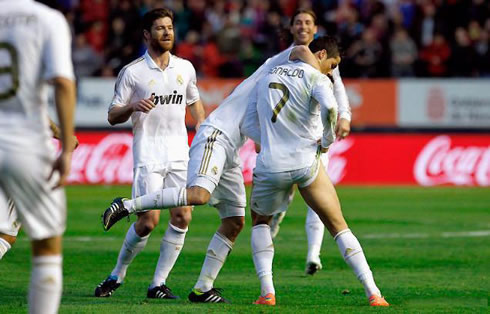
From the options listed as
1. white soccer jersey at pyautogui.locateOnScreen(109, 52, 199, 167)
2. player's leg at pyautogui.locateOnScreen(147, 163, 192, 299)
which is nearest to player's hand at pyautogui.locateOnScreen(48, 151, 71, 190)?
player's leg at pyautogui.locateOnScreen(147, 163, 192, 299)

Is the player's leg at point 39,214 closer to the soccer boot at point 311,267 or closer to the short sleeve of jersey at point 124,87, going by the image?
the short sleeve of jersey at point 124,87

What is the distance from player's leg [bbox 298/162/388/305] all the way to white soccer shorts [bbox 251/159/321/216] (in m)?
0.08

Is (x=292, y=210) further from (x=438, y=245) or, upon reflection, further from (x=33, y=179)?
(x=33, y=179)

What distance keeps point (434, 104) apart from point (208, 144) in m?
17.1

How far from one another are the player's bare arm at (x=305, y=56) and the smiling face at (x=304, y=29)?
7.58 ft

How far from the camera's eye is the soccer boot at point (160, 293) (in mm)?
9117

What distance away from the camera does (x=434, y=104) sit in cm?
2503

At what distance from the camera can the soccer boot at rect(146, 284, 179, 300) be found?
359 inches

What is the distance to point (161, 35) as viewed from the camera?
951 cm

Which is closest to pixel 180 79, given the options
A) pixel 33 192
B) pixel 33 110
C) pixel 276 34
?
pixel 33 110

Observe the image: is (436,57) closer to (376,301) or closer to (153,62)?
(153,62)

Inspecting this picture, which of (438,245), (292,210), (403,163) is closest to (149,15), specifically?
(438,245)

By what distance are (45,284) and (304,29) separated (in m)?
5.79

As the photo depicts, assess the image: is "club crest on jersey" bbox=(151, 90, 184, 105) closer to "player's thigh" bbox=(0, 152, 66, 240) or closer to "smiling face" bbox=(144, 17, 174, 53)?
"smiling face" bbox=(144, 17, 174, 53)
